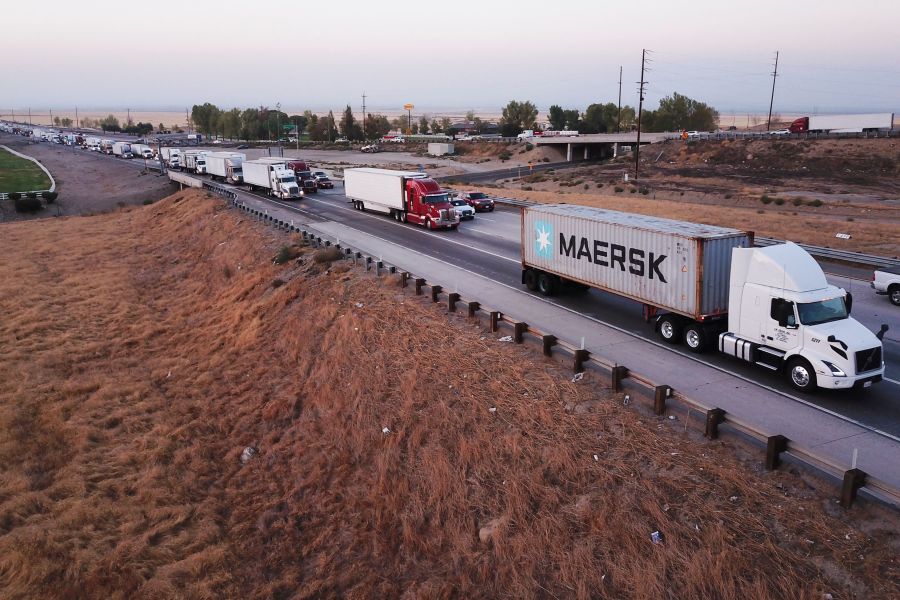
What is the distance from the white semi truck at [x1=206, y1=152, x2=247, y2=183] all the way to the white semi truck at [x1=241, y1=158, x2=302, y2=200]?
6497 mm

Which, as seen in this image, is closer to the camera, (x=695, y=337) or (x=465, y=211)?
(x=695, y=337)

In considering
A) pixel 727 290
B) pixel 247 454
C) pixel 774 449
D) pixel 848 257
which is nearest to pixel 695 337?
pixel 727 290

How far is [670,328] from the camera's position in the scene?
19625mm

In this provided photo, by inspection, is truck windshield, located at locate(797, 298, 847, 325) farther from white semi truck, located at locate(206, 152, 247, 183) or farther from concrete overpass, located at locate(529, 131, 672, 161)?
concrete overpass, located at locate(529, 131, 672, 161)

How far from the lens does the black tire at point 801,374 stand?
15.7 metres

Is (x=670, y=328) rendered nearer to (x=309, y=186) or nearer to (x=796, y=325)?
(x=796, y=325)

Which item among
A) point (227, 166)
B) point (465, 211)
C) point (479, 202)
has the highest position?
point (227, 166)

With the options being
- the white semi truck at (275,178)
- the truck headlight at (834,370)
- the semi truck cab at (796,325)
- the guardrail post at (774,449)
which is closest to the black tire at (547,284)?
the semi truck cab at (796,325)

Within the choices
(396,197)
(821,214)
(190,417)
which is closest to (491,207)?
(396,197)

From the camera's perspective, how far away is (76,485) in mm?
17953

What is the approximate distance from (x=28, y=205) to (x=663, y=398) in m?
83.4

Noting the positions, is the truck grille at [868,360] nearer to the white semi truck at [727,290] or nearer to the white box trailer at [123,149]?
the white semi truck at [727,290]

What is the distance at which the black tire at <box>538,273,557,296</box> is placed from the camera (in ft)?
82.4

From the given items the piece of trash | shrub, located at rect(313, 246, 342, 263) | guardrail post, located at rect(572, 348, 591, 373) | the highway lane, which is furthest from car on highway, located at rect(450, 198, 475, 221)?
guardrail post, located at rect(572, 348, 591, 373)
